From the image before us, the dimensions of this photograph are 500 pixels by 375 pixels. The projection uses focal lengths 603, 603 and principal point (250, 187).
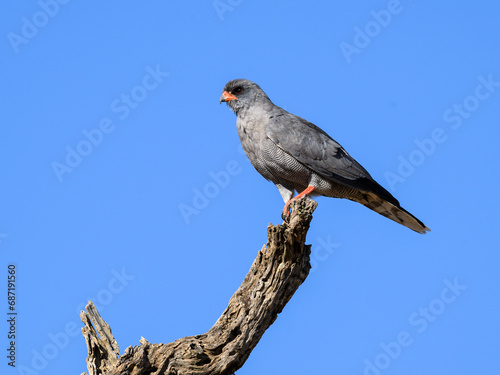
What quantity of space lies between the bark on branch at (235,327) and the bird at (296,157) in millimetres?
1781

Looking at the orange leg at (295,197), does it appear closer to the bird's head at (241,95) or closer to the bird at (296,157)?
the bird at (296,157)

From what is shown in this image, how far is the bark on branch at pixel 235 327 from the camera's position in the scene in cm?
636

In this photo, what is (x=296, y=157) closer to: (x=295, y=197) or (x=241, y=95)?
(x=295, y=197)

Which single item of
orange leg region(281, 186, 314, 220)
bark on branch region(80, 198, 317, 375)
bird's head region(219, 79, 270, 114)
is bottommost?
bark on branch region(80, 198, 317, 375)

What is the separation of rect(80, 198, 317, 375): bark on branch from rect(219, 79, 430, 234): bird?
1.78 metres

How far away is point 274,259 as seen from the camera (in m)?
6.76

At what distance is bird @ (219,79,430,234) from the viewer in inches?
341

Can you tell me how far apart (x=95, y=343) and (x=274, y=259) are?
7.11ft

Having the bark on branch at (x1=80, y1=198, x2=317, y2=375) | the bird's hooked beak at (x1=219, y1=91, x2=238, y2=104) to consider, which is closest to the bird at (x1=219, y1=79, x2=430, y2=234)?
the bird's hooked beak at (x1=219, y1=91, x2=238, y2=104)

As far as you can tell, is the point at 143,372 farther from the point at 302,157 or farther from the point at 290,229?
the point at 302,157

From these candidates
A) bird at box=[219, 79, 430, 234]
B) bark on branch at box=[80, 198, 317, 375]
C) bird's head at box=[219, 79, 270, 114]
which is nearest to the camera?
bark on branch at box=[80, 198, 317, 375]

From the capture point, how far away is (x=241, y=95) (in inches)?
367

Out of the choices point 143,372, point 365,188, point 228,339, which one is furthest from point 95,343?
point 365,188

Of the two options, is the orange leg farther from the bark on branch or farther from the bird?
the bark on branch
